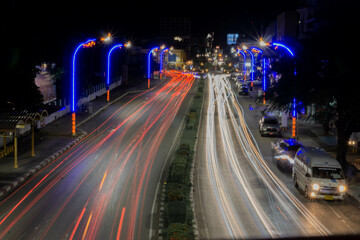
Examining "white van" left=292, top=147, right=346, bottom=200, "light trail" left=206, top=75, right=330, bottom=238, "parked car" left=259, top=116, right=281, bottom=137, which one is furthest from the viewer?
"parked car" left=259, top=116, right=281, bottom=137

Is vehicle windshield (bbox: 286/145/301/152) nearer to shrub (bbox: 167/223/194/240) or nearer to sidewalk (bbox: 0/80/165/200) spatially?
shrub (bbox: 167/223/194/240)

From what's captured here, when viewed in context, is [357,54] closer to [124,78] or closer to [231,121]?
[231,121]

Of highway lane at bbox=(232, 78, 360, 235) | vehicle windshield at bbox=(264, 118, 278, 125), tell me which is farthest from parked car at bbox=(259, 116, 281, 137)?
highway lane at bbox=(232, 78, 360, 235)

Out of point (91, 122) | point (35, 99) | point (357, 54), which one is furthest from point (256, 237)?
point (91, 122)

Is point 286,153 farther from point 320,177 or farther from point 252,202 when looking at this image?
point 252,202

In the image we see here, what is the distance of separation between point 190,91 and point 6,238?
168ft

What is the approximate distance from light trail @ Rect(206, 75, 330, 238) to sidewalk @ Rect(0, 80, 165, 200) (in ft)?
31.8

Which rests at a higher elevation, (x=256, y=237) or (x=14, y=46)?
(x=14, y=46)

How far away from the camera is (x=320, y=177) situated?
64.3 ft

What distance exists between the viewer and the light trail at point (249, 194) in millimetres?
16297

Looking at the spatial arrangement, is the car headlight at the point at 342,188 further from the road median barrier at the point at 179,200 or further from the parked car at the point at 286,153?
the road median barrier at the point at 179,200

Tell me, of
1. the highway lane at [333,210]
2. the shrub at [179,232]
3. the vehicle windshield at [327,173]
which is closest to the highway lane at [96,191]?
the shrub at [179,232]

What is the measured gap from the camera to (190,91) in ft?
212

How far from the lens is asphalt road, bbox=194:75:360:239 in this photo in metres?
16.1
